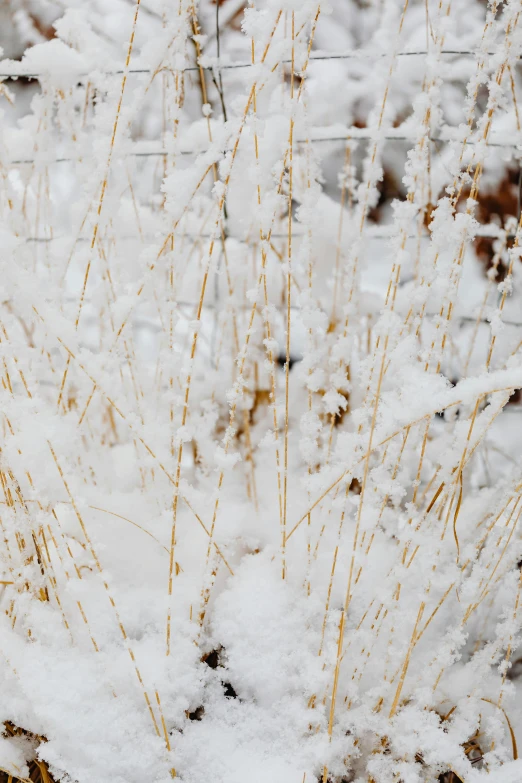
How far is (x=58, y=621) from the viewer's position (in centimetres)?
63

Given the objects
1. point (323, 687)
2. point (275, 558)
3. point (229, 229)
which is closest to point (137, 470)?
point (275, 558)

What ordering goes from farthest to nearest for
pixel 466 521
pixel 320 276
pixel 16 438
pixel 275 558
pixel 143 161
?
pixel 143 161, pixel 320 276, pixel 466 521, pixel 275 558, pixel 16 438

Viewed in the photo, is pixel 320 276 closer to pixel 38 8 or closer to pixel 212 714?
pixel 212 714

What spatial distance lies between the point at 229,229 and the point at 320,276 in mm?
204

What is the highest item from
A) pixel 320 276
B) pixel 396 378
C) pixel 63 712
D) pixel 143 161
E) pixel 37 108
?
pixel 143 161

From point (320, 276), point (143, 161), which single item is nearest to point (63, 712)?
point (320, 276)

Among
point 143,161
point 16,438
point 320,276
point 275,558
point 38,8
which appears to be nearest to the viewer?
point 16,438

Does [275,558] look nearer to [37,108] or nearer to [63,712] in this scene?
[63,712]

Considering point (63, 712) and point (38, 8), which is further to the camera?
point (38, 8)

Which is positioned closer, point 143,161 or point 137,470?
point 137,470

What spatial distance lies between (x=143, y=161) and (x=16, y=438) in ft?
3.97

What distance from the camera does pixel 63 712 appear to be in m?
0.57

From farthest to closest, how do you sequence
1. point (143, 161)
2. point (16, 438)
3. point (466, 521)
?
point (143, 161)
point (466, 521)
point (16, 438)

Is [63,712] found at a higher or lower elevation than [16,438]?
lower
